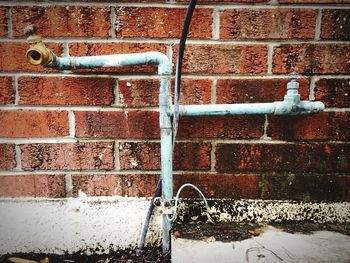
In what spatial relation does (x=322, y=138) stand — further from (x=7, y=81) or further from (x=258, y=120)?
(x=7, y=81)

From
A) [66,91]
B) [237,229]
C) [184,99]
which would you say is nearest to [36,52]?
[66,91]

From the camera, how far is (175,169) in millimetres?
974

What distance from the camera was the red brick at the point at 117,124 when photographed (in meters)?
0.94

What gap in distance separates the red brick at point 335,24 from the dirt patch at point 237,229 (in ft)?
1.88

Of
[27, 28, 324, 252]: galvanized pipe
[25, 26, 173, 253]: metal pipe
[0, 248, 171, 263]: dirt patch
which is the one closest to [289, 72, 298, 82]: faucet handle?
[27, 28, 324, 252]: galvanized pipe

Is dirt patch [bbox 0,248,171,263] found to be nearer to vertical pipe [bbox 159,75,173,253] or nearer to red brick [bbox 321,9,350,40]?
vertical pipe [bbox 159,75,173,253]

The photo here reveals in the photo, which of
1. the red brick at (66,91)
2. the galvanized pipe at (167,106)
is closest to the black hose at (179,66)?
the galvanized pipe at (167,106)

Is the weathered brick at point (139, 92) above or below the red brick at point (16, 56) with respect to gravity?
below

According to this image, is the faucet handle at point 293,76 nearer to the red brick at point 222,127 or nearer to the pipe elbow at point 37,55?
the red brick at point 222,127

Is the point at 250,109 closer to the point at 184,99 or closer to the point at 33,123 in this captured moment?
the point at 184,99

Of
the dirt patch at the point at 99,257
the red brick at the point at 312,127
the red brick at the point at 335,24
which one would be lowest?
the dirt patch at the point at 99,257

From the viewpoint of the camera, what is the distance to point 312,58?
0.92 m

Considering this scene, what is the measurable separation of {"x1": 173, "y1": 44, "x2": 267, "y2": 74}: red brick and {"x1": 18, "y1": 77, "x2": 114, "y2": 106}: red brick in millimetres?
240

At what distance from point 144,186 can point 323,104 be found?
0.60m
